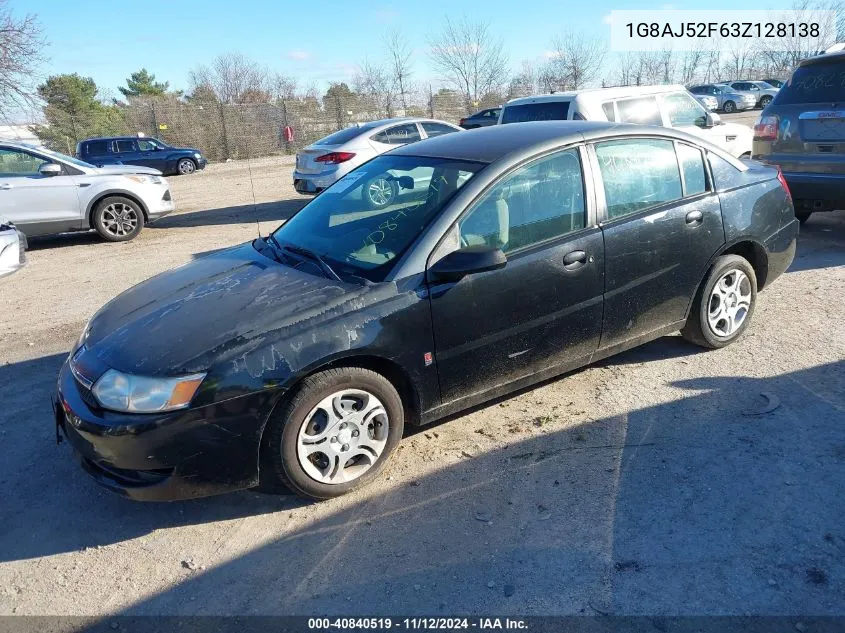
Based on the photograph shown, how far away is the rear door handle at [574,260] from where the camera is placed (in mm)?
3859

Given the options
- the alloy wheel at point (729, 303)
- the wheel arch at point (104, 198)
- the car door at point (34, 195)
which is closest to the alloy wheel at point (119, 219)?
the wheel arch at point (104, 198)

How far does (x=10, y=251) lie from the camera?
595 centimetres

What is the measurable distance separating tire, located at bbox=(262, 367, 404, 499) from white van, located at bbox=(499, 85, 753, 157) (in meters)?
6.36

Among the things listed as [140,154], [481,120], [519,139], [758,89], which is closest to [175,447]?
[519,139]

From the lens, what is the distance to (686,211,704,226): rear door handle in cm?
439

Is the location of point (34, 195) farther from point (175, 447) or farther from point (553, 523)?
point (553, 523)

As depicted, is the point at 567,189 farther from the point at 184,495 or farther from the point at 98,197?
the point at 98,197

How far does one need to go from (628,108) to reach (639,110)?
174 millimetres

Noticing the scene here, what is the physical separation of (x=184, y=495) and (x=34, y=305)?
5.08 m

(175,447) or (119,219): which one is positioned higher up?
(119,219)

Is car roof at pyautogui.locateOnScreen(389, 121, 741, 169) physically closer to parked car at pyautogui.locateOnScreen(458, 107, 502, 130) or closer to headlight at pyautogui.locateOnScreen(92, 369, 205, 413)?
headlight at pyautogui.locateOnScreen(92, 369, 205, 413)

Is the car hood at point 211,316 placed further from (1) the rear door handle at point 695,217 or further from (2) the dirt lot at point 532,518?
(1) the rear door handle at point 695,217

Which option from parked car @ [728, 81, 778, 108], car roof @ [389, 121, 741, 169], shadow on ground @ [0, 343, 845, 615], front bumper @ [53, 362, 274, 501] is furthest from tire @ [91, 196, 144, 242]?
parked car @ [728, 81, 778, 108]

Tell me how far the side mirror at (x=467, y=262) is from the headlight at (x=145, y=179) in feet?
28.5
